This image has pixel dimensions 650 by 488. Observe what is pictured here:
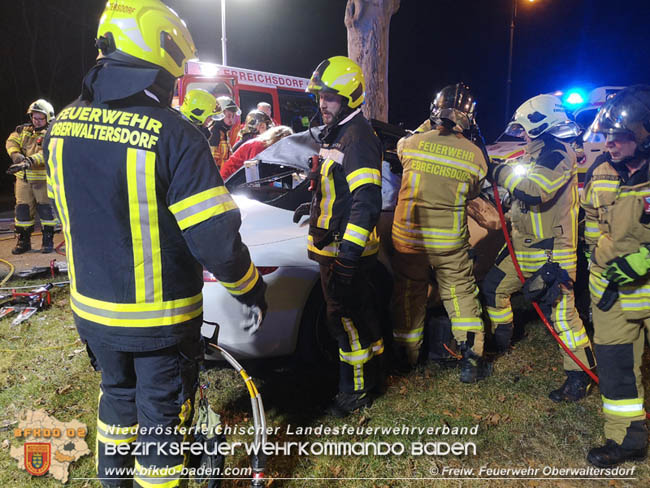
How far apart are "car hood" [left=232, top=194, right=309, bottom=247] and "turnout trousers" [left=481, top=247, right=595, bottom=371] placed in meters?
1.64

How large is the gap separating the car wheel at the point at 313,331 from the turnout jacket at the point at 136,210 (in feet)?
4.33

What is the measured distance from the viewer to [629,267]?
7.92ft

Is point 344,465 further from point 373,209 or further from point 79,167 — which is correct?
point 79,167

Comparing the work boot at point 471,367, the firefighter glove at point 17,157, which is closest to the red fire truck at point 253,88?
the firefighter glove at point 17,157

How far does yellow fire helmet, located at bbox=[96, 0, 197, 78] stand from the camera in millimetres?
1768

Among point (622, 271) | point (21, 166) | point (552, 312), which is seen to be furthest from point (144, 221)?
point (21, 166)

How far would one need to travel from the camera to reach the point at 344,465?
2.64 m

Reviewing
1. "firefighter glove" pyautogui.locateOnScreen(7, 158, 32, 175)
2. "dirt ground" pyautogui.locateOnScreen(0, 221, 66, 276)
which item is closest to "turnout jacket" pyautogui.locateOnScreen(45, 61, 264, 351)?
"dirt ground" pyautogui.locateOnScreen(0, 221, 66, 276)

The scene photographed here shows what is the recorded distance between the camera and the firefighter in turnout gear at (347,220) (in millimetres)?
2684

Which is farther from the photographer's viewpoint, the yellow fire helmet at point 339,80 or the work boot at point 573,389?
the work boot at point 573,389

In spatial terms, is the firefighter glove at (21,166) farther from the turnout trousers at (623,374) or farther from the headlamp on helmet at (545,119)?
the turnout trousers at (623,374)

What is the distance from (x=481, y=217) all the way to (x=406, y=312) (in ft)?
4.22

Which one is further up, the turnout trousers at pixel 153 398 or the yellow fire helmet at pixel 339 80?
the yellow fire helmet at pixel 339 80

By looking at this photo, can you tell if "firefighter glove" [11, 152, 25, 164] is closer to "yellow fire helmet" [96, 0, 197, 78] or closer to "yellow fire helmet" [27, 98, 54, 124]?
"yellow fire helmet" [27, 98, 54, 124]
